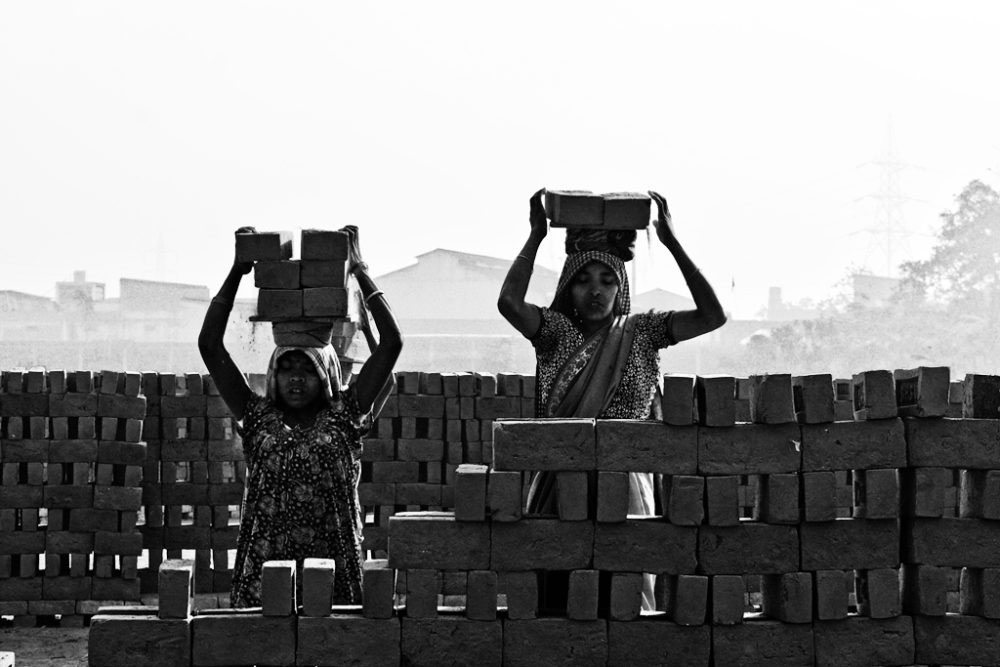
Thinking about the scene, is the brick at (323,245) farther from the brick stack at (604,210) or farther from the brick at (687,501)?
the brick at (687,501)

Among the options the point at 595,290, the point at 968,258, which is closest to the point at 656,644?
the point at 595,290

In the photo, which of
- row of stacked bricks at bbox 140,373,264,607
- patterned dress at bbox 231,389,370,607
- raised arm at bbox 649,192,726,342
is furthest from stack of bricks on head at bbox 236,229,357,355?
row of stacked bricks at bbox 140,373,264,607

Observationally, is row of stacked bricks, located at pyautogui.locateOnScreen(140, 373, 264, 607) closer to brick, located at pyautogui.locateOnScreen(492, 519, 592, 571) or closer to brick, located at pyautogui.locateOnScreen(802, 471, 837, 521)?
brick, located at pyautogui.locateOnScreen(492, 519, 592, 571)

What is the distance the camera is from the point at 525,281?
578 cm

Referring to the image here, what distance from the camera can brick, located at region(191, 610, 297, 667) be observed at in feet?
14.7

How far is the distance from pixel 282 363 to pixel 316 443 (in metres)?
0.42

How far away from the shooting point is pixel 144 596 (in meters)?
12.4

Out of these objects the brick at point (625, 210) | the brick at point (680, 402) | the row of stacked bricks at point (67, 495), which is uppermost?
the brick at point (625, 210)

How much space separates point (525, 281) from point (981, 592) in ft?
7.77

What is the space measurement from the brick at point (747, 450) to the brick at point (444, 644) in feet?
3.31

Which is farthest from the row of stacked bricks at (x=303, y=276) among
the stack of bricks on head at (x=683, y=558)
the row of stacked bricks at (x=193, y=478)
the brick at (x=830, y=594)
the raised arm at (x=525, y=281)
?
the row of stacked bricks at (x=193, y=478)

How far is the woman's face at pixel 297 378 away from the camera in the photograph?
19.4 ft

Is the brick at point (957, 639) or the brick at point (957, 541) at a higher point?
the brick at point (957, 541)

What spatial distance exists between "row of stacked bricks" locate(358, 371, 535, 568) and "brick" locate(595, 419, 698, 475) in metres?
7.23
